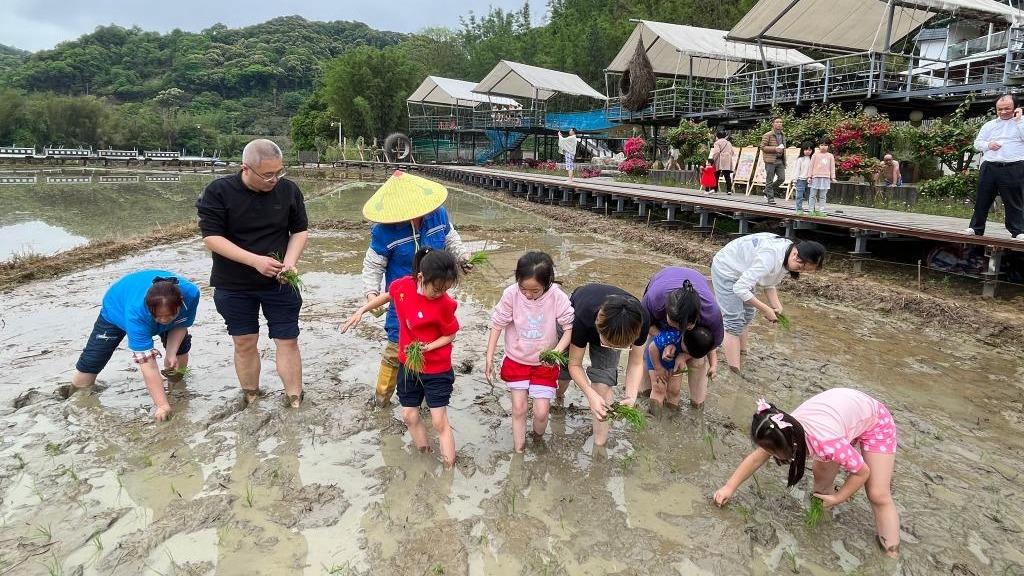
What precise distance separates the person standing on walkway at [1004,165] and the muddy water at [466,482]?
229 centimetres

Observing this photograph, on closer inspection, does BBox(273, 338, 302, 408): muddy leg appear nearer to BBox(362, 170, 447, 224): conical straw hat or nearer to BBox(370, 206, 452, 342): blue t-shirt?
BBox(370, 206, 452, 342): blue t-shirt

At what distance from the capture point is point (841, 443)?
8.36 feet

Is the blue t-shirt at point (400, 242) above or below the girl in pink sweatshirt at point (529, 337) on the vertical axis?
above

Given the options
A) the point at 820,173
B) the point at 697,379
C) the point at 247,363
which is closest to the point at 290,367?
the point at 247,363

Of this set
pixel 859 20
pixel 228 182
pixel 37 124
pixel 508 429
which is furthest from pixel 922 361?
pixel 37 124

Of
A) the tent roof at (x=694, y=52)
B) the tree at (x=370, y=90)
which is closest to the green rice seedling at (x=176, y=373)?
the tent roof at (x=694, y=52)

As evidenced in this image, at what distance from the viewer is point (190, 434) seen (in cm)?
367

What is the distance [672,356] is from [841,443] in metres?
1.34

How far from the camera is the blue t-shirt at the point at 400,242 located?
3.97 metres

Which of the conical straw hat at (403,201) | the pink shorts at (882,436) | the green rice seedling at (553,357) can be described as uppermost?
the conical straw hat at (403,201)

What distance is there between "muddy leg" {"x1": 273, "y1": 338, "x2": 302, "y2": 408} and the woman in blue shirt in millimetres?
683

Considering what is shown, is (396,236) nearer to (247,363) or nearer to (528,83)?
(247,363)

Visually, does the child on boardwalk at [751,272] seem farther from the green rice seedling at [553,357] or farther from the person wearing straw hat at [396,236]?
the person wearing straw hat at [396,236]

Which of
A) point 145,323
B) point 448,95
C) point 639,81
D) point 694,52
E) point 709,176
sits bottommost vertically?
point 145,323
